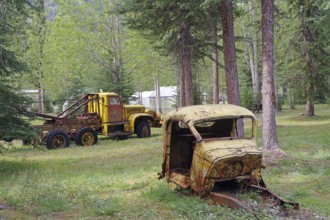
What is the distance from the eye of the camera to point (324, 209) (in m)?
7.22

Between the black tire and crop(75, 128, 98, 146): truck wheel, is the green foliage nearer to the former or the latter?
crop(75, 128, 98, 146): truck wheel

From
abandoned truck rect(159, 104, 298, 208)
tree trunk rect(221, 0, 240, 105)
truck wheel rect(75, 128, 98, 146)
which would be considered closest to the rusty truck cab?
abandoned truck rect(159, 104, 298, 208)

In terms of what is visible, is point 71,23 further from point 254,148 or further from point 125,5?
point 254,148

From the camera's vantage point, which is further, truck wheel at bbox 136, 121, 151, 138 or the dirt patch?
truck wheel at bbox 136, 121, 151, 138

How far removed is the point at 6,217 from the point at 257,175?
4.25 meters

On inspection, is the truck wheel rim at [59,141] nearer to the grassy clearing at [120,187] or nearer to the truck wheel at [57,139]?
the truck wheel at [57,139]

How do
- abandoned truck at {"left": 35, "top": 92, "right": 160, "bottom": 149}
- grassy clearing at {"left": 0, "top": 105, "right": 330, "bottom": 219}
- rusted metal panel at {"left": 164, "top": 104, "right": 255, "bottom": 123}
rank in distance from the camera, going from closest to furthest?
grassy clearing at {"left": 0, "top": 105, "right": 330, "bottom": 219}, rusted metal panel at {"left": 164, "top": 104, "right": 255, "bottom": 123}, abandoned truck at {"left": 35, "top": 92, "right": 160, "bottom": 149}

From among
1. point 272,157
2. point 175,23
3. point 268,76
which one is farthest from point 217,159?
point 175,23

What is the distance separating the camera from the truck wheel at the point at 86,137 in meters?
18.8

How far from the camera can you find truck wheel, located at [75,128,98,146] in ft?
61.8

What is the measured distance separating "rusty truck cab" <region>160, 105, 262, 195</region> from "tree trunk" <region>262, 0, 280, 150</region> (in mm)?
3576

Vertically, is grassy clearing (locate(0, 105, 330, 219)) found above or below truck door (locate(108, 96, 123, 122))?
below

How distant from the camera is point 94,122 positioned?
66.0 ft

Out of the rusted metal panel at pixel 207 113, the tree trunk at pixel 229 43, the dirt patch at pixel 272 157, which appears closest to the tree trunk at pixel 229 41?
the tree trunk at pixel 229 43
